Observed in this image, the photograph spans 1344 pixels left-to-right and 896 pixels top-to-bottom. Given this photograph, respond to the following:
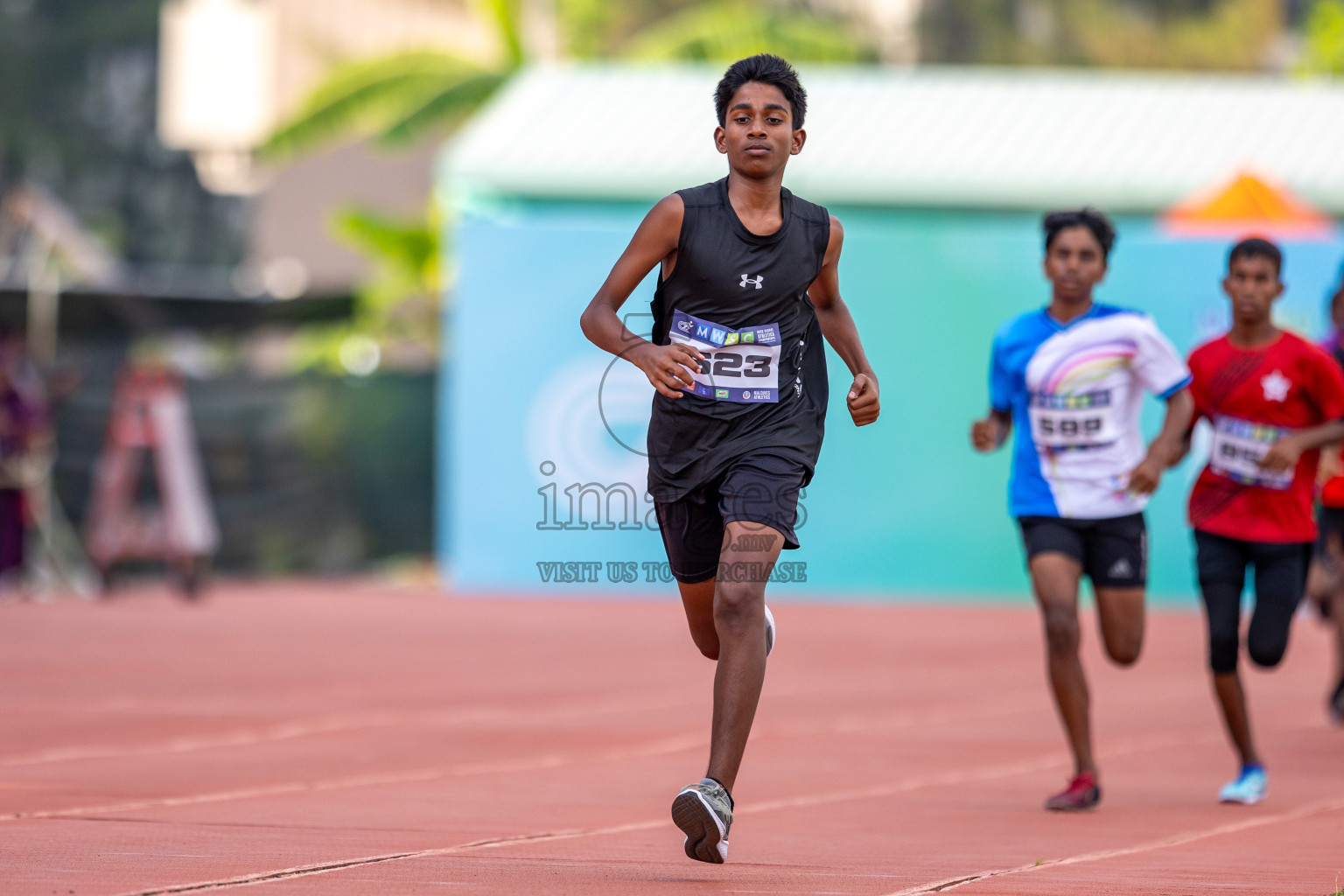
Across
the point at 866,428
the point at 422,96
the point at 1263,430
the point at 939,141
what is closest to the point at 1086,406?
the point at 1263,430

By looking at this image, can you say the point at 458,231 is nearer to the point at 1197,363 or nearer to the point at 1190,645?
the point at 1190,645

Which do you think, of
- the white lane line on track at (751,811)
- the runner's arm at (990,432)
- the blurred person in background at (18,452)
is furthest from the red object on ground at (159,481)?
the runner's arm at (990,432)

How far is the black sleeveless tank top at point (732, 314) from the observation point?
5160mm

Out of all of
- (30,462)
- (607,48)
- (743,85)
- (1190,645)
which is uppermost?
(607,48)

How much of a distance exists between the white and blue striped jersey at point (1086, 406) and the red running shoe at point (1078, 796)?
905 mm

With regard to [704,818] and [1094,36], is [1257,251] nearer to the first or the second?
[704,818]

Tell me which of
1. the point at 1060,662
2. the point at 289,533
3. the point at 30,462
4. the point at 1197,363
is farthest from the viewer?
the point at 289,533

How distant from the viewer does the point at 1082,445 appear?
686 centimetres

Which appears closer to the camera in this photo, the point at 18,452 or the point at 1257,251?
the point at 1257,251

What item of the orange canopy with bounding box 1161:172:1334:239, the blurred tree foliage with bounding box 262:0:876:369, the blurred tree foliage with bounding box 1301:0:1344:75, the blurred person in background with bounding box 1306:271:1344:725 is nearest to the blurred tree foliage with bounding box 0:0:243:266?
the blurred tree foliage with bounding box 262:0:876:369

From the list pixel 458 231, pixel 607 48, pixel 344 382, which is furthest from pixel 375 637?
pixel 607 48

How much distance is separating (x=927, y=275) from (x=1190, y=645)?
5.29 meters

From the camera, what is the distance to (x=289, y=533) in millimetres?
20453

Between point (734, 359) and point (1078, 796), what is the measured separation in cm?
235
